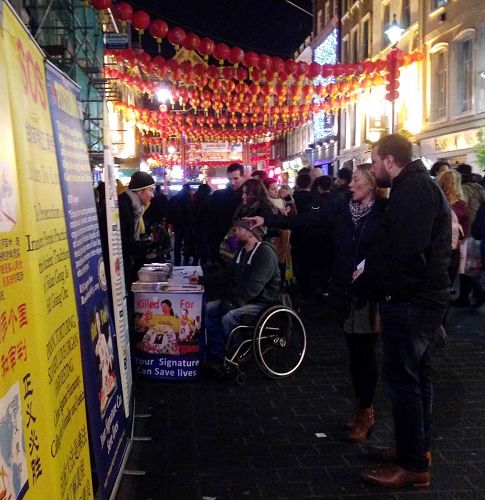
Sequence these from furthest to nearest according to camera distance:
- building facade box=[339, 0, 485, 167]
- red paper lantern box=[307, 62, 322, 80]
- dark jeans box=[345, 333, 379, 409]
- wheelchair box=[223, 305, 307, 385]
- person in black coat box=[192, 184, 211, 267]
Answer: building facade box=[339, 0, 485, 167] < red paper lantern box=[307, 62, 322, 80] < person in black coat box=[192, 184, 211, 267] < wheelchair box=[223, 305, 307, 385] < dark jeans box=[345, 333, 379, 409]

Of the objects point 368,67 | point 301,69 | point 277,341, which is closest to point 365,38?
point 368,67

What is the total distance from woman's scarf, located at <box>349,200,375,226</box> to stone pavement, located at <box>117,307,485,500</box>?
1689 mm

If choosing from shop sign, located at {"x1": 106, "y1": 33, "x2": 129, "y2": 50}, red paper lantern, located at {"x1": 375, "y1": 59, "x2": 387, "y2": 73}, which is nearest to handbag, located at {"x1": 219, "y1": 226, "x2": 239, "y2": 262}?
shop sign, located at {"x1": 106, "y1": 33, "x2": 129, "y2": 50}

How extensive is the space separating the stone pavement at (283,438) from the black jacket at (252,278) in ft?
2.69

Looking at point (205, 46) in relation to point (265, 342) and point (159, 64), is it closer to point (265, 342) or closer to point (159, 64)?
point (159, 64)

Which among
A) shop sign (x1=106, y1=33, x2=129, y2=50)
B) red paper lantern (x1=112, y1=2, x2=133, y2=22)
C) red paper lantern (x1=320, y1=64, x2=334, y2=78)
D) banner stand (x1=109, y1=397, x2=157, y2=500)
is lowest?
banner stand (x1=109, y1=397, x2=157, y2=500)

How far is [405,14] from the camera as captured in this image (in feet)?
77.3

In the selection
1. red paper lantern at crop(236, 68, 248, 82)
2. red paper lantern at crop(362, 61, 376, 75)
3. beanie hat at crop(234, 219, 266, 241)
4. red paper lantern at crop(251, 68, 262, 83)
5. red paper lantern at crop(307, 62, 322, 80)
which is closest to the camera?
beanie hat at crop(234, 219, 266, 241)

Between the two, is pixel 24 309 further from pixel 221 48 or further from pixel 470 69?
pixel 470 69

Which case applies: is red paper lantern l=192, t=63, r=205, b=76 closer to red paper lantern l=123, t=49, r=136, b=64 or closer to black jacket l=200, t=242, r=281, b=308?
red paper lantern l=123, t=49, r=136, b=64

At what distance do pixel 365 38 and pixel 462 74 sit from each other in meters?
11.3

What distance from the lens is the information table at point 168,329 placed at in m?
6.14

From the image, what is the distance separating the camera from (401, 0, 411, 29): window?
23181 millimetres

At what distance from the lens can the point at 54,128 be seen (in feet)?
9.86
